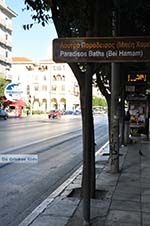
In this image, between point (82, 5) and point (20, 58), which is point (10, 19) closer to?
point (20, 58)

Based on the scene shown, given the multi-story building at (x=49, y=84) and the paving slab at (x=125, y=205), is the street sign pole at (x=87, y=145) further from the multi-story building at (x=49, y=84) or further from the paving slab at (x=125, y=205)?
the multi-story building at (x=49, y=84)

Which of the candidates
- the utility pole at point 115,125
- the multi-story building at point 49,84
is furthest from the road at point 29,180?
the multi-story building at point 49,84

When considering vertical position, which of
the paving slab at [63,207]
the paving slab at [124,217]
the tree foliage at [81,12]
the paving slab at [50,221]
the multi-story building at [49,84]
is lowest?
the paving slab at [124,217]

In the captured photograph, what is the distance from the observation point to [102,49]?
6.84 m

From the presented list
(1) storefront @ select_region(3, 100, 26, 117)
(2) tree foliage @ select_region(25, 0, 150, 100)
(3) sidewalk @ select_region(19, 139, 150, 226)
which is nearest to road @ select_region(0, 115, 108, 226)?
(3) sidewalk @ select_region(19, 139, 150, 226)

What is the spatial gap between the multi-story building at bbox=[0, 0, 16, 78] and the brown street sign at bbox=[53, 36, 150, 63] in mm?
91930

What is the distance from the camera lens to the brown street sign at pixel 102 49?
6738 mm

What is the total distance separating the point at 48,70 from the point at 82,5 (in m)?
131

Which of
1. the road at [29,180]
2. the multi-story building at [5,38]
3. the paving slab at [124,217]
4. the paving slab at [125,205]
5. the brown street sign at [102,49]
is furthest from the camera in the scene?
the multi-story building at [5,38]

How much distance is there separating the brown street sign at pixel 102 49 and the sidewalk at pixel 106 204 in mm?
2274

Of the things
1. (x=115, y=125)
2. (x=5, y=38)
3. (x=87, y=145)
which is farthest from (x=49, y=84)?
(x=87, y=145)

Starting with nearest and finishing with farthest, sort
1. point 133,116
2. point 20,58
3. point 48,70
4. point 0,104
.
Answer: point 133,116 < point 0,104 < point 48,70 < point 20,58

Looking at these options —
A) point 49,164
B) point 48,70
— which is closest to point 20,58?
point 48,70

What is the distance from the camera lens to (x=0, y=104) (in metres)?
79.4
